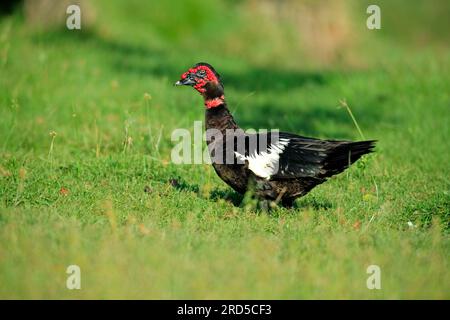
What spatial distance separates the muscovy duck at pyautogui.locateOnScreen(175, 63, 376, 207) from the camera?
6.20 meters

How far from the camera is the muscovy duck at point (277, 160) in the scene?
620 cm

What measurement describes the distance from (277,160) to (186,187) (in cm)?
→ 113

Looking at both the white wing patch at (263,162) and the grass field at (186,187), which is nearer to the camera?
the grass field at (186,187)

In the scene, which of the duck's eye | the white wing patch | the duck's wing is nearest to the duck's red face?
the duck's eye

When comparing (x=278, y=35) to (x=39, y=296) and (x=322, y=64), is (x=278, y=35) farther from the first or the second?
(x=39, y=296)

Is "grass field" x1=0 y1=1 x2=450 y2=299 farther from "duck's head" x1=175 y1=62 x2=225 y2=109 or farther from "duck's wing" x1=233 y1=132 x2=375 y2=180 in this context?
"duck's head" x1=175 y1=62 x2=225 y2=109

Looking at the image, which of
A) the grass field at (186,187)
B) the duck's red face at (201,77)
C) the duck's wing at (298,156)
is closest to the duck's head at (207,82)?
the duck's red face at (201,77)

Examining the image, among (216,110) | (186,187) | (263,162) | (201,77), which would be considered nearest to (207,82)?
(201,77)

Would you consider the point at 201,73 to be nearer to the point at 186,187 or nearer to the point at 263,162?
the point at 263,162

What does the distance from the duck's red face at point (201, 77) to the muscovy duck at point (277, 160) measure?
44 cm

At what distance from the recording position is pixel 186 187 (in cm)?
705

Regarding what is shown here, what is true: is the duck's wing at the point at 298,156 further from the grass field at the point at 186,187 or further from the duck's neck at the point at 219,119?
the grass field at the point at 186,187

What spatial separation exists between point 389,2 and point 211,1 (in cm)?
718

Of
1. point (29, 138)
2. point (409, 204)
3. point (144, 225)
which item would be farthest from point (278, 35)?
→ point (144, 225)
